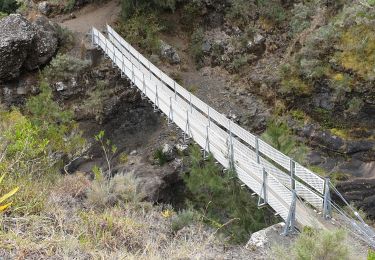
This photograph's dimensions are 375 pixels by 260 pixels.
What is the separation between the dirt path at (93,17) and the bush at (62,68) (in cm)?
181

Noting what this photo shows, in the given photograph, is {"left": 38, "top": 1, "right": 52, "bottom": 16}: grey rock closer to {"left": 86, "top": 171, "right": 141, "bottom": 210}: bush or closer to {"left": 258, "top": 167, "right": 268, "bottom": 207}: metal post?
{"left": 86, "top": 171, "right": 141, "bottom": 210}: bush

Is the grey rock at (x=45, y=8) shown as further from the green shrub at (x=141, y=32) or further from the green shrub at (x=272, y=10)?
the green shrub at (x=272, y=10)

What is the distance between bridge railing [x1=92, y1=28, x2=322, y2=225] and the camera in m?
5.77

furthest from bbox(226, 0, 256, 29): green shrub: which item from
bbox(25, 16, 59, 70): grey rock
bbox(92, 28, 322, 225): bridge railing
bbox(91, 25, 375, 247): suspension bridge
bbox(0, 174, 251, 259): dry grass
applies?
bbox(0, 174, 251, 259): dry grass

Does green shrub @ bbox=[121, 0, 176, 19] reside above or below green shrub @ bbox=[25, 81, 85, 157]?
above

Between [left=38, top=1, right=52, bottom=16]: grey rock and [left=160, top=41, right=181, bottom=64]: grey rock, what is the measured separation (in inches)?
205

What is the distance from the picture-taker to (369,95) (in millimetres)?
12203

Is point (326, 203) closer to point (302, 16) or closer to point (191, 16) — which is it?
point (302, 16)

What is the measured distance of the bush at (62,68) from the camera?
14.1m

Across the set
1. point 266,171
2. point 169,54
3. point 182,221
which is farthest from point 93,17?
point 182,221

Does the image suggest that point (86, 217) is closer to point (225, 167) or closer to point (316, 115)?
point (225, 167)

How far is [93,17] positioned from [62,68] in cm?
336

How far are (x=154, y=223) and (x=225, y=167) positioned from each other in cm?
258

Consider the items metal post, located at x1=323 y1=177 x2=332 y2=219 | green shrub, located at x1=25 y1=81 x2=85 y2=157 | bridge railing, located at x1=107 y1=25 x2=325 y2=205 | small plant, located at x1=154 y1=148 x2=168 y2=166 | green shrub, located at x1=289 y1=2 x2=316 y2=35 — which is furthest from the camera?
green shrub, located at x1=289 y1=2 x2=316 y2=35
